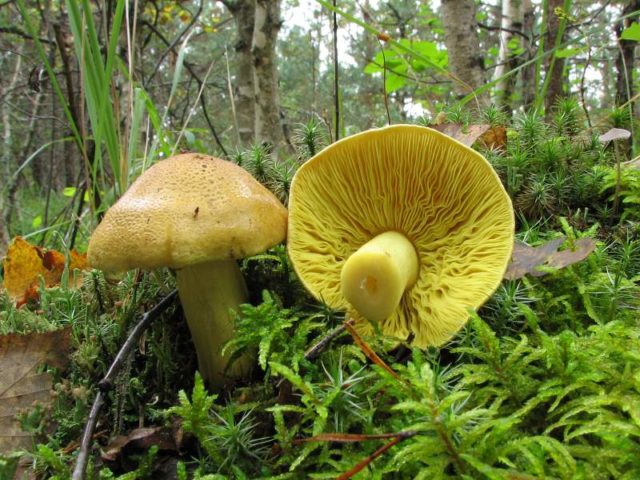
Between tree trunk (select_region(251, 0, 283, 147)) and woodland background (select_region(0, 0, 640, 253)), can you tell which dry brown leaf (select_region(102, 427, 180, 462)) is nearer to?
woodland background (select_region(0, 0, 640, 253))

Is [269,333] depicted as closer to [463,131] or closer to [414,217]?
[414,217]

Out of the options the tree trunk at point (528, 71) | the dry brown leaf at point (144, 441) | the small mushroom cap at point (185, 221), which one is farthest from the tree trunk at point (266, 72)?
the dry brown leaf at point (144, 441)

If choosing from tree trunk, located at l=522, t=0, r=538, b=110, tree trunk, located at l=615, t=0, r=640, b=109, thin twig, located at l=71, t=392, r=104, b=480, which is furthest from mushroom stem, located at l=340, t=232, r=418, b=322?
tree trunk, located at l=522, t=0, r=538, b=110

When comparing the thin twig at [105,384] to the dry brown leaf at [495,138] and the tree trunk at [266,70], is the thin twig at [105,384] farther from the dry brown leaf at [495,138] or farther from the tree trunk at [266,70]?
the tree trunk at [266,70]

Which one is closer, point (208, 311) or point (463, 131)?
point (208, 311)

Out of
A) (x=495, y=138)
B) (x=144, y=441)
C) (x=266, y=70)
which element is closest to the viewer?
(x=144, y=441)

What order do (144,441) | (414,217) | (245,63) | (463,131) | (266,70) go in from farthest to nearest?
1. (245,63)
2. (266,70)
3. (463,131)
4. (414,217)
5. (144,441)

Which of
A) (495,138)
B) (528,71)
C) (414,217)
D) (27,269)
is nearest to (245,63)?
(528,71)
